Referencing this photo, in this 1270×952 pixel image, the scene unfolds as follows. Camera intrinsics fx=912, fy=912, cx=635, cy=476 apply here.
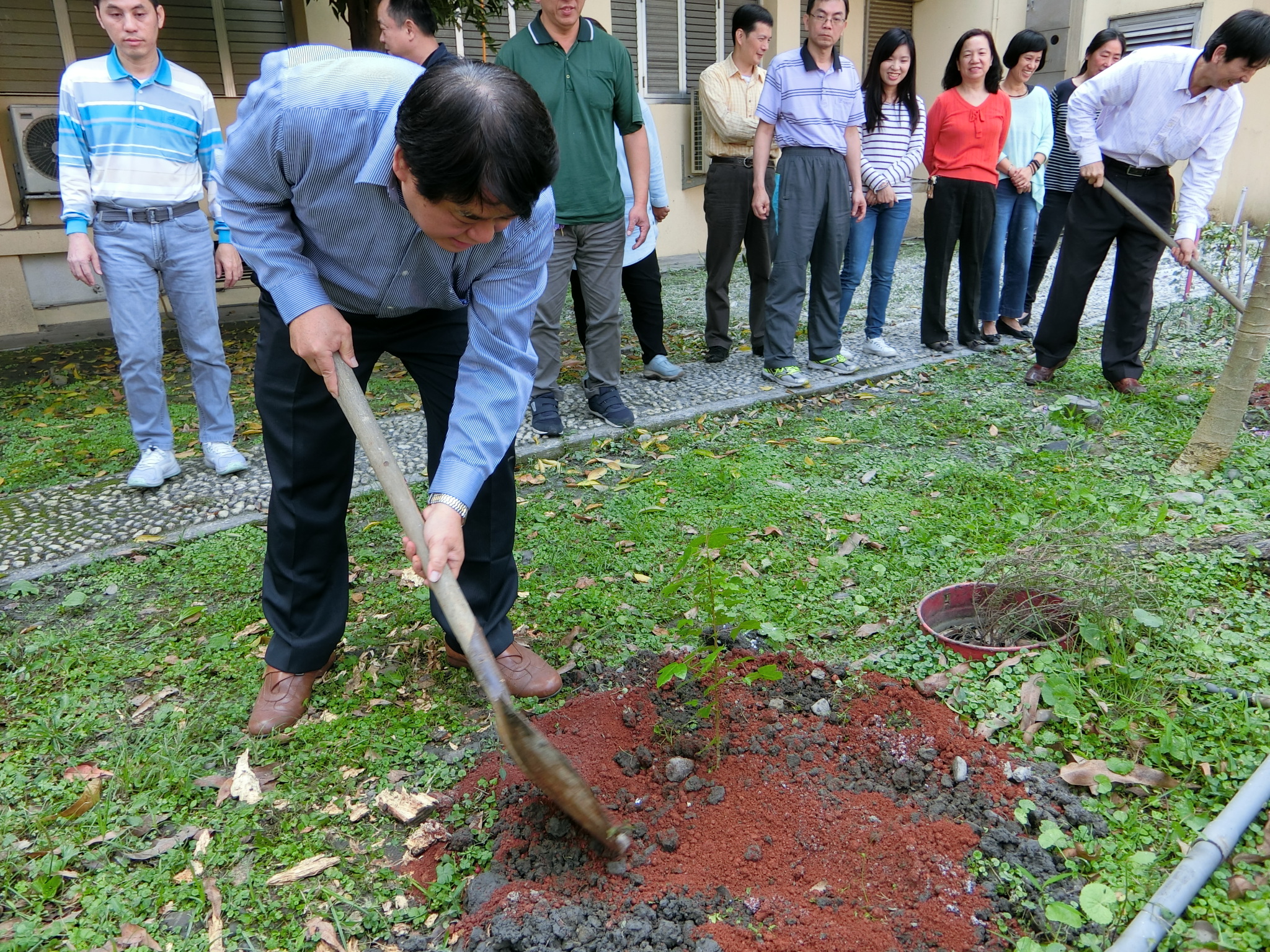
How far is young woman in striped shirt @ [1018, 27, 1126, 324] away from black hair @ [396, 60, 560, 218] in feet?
19.3

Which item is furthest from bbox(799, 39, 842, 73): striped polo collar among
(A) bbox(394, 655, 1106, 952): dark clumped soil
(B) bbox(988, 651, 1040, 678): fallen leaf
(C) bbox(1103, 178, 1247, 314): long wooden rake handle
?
(A) bbox(394, 655, 1106, 952): dark clumped soil

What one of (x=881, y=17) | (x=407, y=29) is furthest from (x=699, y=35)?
(x=407, y=29)

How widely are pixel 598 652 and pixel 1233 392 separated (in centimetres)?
312

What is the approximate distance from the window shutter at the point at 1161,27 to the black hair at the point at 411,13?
10199 millimetres

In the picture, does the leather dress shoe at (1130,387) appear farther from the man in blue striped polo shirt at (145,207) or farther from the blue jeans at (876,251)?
the man in blue striped polo shirt at (145,207)

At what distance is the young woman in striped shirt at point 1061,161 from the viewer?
6.67 m

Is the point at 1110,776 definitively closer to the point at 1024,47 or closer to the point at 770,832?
the point at 770,832

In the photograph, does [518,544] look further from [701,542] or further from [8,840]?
[8,840]

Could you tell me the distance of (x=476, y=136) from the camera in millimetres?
1707

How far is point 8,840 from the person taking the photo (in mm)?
2277

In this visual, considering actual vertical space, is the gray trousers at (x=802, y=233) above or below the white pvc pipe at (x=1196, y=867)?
above

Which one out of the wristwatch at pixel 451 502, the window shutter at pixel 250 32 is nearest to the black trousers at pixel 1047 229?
the wristwatch at pixel 451 502

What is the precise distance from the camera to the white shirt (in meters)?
4.90

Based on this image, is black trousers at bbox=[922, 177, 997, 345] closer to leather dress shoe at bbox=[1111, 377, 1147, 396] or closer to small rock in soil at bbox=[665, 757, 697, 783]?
leather dress shoe at bbox=[1111, 377, 1147, 396]
